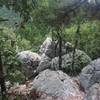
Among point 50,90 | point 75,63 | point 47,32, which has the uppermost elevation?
point 47,32

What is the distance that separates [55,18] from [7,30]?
8.34 feet

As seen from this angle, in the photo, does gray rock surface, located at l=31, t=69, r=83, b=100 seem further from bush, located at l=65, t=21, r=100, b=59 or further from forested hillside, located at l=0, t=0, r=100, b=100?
bush, located at l=65, t=21, r=100, b=59

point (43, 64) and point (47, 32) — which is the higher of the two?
point (47, 32)

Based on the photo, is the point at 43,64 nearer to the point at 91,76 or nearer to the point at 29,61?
the point at 29,61

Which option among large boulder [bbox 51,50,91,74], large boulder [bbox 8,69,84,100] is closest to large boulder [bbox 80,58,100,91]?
large boulder [bbox 8,69,84,100]

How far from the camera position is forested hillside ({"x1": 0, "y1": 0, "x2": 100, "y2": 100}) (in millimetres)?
7624

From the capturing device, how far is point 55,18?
10.3m

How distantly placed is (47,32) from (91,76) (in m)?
2.96

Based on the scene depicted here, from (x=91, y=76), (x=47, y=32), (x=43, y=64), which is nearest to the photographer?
(x=91, y=76)

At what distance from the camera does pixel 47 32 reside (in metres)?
12.1

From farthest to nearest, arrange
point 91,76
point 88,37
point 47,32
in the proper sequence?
1. point 88,37
2. point 47,32
3. point 91,76

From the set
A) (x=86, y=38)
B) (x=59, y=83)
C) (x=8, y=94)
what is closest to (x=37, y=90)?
(x=59, y=83)

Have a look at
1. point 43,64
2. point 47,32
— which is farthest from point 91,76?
point 43,64

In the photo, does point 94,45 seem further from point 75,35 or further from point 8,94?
point 8,94
